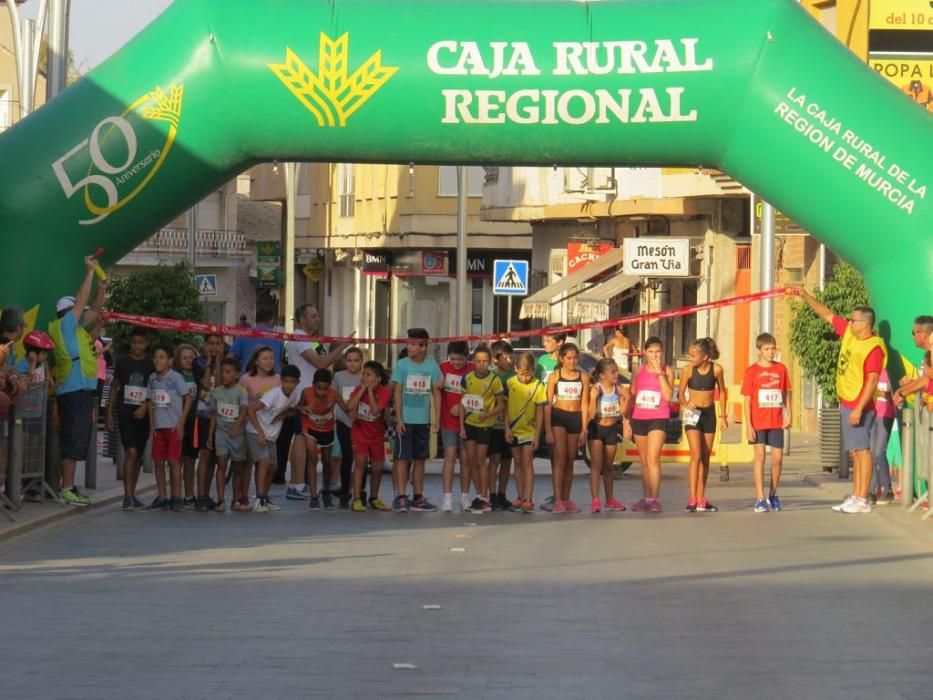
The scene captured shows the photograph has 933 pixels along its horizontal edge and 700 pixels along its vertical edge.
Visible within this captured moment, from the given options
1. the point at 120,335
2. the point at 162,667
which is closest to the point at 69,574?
the point at 162,667

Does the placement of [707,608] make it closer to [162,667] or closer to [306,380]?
[162,667]

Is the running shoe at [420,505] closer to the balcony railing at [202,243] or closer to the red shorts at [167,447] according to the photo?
the red shorts at [167,447]

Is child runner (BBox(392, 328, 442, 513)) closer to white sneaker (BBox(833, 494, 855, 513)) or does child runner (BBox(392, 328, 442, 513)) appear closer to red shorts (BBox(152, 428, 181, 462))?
red shorts (BBox(152, 428, 181, 462))

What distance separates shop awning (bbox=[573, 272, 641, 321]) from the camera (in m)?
38.3

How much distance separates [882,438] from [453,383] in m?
3.87

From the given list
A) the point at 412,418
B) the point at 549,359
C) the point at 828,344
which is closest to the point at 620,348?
the point at 828,344

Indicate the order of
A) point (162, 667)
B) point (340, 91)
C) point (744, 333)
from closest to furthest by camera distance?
point (162, 667), point (340, 91), point (744, 333)

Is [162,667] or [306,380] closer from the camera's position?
[162,667]

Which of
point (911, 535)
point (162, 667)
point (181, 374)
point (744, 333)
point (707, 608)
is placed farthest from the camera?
point (744, 333)

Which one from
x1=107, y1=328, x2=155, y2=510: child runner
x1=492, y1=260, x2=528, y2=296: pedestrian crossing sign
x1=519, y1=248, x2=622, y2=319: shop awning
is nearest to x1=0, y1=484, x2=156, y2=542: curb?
x1=107, y1=328, x2=155, y2=510: child runner

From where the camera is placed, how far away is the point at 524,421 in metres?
18.5

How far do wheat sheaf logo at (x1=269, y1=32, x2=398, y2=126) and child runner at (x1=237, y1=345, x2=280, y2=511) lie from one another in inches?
105

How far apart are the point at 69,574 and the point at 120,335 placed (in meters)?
13.5

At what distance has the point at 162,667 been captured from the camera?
9.18 meters
